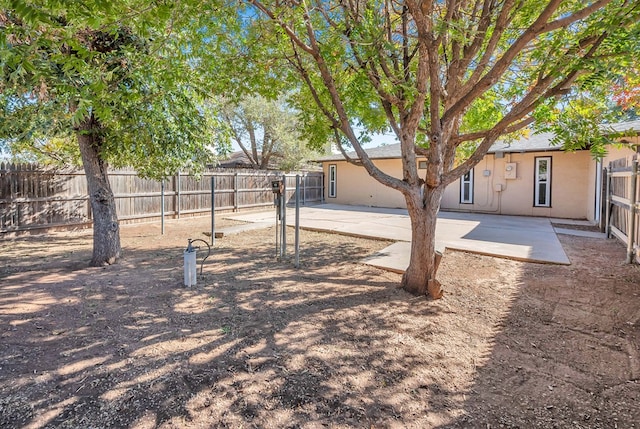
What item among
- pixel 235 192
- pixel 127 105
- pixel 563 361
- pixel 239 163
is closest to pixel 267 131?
pixel 239 163

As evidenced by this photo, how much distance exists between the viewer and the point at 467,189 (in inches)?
Answer: 545

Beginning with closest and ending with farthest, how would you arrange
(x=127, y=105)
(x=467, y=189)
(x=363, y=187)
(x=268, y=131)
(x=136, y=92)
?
1. (x=136, y=92)
2. (x=127, y=105)
3. (x=467, y=189)
4. (x=363, y=187)
5. (x=268, y=131)

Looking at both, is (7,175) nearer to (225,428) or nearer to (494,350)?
(225,428)

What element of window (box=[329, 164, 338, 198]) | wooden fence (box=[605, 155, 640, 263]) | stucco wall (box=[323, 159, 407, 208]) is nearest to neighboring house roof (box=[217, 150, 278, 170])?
window (box=[329, 164, 338, 198])

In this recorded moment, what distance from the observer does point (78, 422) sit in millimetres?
1964

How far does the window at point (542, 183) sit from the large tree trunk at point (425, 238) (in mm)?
10250

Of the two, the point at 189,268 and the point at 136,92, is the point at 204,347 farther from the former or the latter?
the point at 136,92

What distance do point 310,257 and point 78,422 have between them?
447cm

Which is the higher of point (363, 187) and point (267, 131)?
point (267, 131)

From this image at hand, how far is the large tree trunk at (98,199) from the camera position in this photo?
17.8ft

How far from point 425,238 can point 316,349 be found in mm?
2003

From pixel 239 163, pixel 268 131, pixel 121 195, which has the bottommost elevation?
pixel 121 195

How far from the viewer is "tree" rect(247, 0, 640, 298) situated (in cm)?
324

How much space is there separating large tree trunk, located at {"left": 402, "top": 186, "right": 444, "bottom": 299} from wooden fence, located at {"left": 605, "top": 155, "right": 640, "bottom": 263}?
373 centimetres
